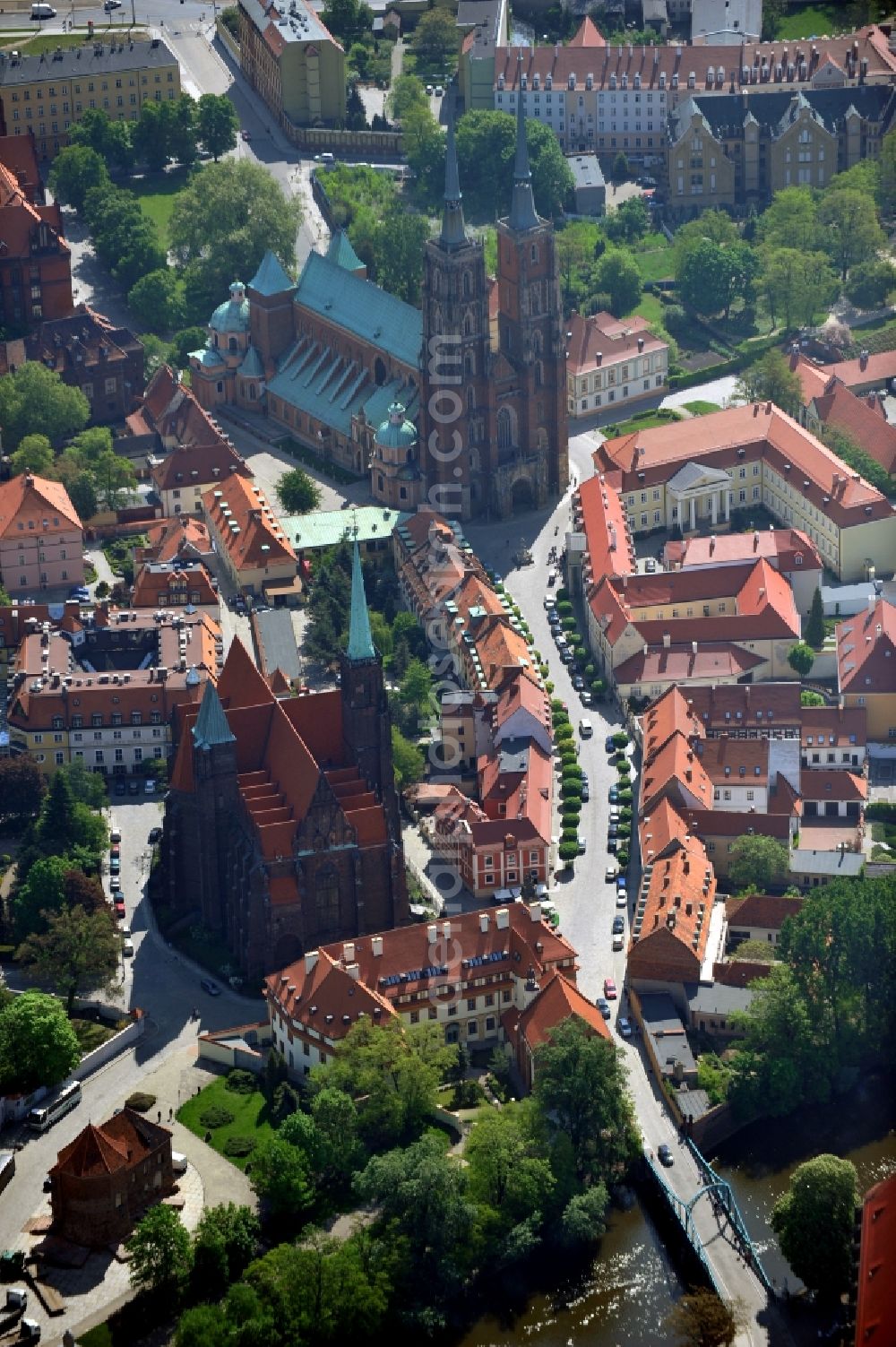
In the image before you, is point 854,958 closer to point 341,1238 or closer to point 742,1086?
point 742,1086

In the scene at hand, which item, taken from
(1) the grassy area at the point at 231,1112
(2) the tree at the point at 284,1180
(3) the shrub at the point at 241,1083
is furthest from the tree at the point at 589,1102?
(3) the shrub at the point at 241,1083

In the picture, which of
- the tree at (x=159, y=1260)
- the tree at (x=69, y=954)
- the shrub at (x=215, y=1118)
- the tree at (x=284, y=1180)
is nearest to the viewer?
the tree at (x=159, y=1260)

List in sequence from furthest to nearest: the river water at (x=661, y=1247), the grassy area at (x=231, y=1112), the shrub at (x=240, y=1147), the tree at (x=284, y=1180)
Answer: the grassy area at (x=231, y=1112)
the shrub at (x=240, y=1147)
the tree at (x=284, y=1180)
the river water at (x=661, y=1247)

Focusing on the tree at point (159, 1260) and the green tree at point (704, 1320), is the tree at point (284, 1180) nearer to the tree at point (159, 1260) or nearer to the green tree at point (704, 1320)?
the tree at point (159, 1260)

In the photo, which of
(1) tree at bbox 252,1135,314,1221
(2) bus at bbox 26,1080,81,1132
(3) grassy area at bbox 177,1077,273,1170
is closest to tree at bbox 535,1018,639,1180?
(1) tree at bbox 252,1135,314,1221

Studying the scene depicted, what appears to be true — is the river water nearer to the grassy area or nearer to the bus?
the grassy area

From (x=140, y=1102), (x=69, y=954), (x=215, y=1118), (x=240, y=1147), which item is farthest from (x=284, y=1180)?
(x=69, y=954)

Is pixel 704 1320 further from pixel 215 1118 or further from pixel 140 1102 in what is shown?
pixel 140 1102
